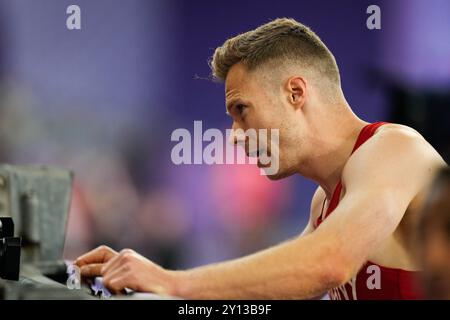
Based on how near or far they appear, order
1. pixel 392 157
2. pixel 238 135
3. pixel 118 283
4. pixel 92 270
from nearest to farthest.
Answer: pixel 118 283 < pixel 92 270 < pixel 392 157 < pixel 238 135

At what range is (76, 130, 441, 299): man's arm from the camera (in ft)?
2.80

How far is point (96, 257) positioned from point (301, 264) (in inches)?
12.6

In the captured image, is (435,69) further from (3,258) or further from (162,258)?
(3,258)

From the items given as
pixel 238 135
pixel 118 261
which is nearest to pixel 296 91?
pixel 238 135

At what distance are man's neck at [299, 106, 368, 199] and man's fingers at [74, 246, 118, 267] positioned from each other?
51cm

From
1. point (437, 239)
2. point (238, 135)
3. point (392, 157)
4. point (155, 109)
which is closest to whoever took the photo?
point (437, 239)

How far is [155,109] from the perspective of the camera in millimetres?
2500

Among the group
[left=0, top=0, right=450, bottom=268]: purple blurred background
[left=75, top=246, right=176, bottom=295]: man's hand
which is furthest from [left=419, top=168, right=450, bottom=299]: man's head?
[left=0, top=0, right=450, bottom=268]: purple blurred background

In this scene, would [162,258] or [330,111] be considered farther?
[162,258]

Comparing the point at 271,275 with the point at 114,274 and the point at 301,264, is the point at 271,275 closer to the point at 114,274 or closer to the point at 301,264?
the point at 301,264

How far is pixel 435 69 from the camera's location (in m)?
2.24

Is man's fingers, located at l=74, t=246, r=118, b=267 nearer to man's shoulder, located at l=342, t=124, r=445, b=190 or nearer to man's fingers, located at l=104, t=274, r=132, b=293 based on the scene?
man's fingers, located at l=104, t=274, r=132, b=293
